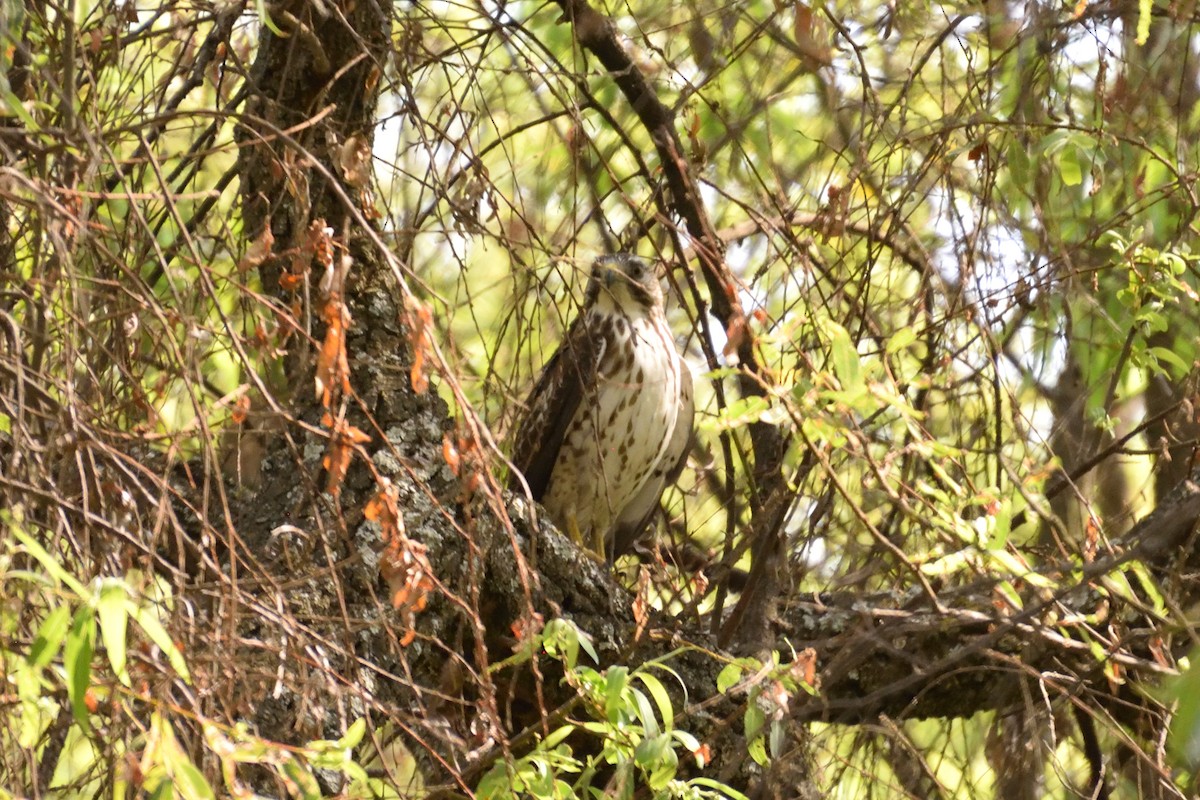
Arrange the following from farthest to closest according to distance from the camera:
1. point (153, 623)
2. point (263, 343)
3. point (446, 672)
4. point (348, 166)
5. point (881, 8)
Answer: point (881, 8)
point (446, 672)
point (348, 166)
point (263, 343)
point (153, 623)

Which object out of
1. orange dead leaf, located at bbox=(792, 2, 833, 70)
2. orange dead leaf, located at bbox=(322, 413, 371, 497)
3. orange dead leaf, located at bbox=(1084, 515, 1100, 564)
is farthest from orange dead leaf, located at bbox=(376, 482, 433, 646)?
orange dead leaf, located at bbox=(792, 2, 833, 70)

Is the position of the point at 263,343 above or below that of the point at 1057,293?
below

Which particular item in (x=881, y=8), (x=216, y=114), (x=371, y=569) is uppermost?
(x=881, y=8)

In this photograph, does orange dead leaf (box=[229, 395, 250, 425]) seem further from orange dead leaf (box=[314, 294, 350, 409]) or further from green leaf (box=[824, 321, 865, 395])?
green leaf (box=[824, 321, 865, 395])

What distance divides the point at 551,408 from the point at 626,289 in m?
0.43

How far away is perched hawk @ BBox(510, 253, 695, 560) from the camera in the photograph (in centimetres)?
454

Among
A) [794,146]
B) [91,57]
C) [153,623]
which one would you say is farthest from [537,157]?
[153,623]

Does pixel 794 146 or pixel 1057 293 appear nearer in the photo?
pixel 1057 293

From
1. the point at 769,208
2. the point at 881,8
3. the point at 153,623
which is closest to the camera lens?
the point at 153,623

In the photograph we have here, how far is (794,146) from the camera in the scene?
15.3 feet

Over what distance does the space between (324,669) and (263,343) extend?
0.49 m

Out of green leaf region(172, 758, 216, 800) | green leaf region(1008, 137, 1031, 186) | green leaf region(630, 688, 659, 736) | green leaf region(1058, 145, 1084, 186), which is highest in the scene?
green leaf region(1008, 137, 1031, 186)

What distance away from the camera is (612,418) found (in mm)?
4617

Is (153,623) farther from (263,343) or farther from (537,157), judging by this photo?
(537,157)
